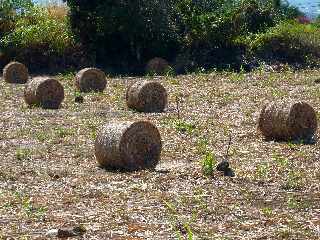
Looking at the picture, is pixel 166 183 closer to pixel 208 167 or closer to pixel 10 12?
pixel 208 167

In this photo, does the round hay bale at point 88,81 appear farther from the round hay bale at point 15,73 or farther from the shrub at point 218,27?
the shrub at point 218,27

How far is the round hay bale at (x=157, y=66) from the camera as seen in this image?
83.3ft

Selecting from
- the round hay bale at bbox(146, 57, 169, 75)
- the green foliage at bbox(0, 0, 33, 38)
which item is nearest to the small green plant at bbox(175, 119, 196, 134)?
the round hay bale at bbox(146, 57, 169, 75)

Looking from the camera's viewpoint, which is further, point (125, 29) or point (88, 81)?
point (125, 29)

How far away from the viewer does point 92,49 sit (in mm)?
27922

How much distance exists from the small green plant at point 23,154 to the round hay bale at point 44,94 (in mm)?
5723

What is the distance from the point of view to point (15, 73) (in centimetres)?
2384

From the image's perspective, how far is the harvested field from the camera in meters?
7.12

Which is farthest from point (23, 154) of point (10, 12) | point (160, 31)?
point (10, 12)

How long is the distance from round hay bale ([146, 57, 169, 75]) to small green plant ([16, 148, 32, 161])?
13.8 m

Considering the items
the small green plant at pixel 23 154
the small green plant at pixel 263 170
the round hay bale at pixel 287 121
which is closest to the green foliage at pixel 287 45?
the round hay bale at pixel 287 121

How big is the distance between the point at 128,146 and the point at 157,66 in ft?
51.2

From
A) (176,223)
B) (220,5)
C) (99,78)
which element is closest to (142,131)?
(176,223)

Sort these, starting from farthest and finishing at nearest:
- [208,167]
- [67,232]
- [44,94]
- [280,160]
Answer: [44,94] < [280,160] < [208,167] < [67,232]
